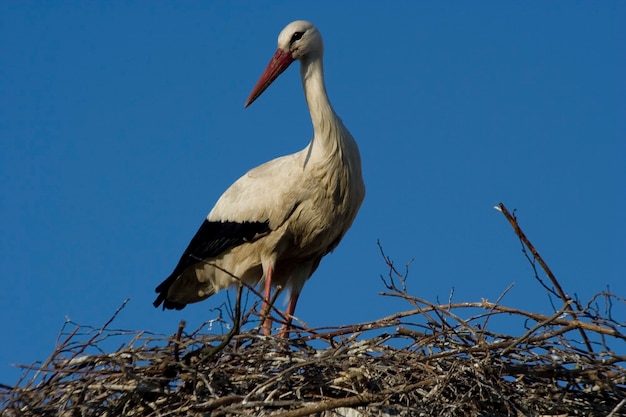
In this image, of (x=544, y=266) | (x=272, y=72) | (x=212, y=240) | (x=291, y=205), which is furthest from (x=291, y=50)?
(x=544, y=266)

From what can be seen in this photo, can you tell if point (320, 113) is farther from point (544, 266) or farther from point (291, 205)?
point (544, 266)

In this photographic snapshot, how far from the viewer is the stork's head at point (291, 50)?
7570mm

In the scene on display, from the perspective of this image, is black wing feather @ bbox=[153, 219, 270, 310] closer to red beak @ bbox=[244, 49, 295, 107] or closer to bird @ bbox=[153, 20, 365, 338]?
bird @ bbox=[153, 20, 365, 338]

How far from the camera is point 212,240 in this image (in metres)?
7.82

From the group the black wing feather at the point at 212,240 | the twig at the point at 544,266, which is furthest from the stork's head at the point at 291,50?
the twig at the point at 544,266

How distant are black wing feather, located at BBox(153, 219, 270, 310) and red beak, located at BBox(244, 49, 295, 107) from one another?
765 millimetres

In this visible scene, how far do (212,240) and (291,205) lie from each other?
2.41 ft

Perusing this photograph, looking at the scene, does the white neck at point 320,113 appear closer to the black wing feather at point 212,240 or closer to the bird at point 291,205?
the bird at point 291,205

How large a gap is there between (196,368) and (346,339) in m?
0.75

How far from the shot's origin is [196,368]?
203 inches

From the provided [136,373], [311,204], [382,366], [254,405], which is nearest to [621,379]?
[382,366]

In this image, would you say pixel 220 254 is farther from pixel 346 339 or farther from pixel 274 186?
pixel 346 339

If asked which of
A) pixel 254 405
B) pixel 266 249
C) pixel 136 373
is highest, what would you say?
pixel 266 249

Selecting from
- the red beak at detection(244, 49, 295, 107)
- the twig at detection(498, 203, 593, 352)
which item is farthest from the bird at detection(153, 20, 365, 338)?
the twig at detection(498, 203, 593, 352)
